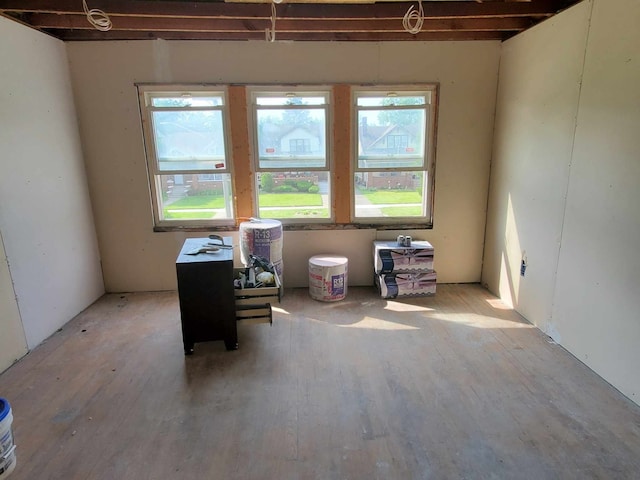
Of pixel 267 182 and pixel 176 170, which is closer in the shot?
pixel 176 170

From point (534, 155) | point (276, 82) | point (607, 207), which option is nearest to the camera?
point (607, 207)

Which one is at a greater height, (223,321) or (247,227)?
(247,227)

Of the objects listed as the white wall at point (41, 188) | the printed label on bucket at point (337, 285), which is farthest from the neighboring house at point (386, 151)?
the white wall at point (41, 188)

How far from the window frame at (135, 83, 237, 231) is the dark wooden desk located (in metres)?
1.27

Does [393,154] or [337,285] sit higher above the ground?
[393,154]

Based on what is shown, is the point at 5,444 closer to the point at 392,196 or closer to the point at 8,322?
the point at 8,322

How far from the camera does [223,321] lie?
2895 mm

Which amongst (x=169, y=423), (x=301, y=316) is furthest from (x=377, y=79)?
(x=169, y=423)

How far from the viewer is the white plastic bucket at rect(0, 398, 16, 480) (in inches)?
66.5

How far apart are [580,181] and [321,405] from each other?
7.96 ft

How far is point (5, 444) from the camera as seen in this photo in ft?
5.62

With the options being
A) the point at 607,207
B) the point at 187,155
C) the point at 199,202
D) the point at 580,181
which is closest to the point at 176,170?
the point at 187,155

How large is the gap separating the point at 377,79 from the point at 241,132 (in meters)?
1.52

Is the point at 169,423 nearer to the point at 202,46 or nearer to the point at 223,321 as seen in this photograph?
the point at 223,321
